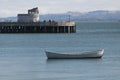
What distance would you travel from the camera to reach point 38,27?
513ft

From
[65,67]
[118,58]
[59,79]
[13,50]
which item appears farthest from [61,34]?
[59,79]

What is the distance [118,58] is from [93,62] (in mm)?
6032

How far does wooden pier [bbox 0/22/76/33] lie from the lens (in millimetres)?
155625

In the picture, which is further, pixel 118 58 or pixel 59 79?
pixel 118 58

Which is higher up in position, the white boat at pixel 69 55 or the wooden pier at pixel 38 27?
the white boat at pixel 69 55

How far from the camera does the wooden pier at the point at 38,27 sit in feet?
511

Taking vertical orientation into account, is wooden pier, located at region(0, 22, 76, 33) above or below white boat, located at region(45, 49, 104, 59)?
below

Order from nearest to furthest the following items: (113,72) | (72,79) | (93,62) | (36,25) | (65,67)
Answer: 1. (72,79)
2. (113,72)
3. (65,67)
4. (93,62)
5. (36,25)

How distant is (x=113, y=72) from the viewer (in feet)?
221

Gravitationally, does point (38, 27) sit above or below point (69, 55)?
below

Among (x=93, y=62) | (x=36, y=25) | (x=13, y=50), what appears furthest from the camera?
(x=36, y=25)

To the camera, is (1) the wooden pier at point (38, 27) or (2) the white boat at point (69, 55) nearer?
(2) the white boat at point (69, 55)

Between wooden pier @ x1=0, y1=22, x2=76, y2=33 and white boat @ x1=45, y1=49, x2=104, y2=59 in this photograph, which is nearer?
white boat @ x1=45, y1=49, x2=104, y2=59

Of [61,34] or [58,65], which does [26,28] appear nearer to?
[61,34]
